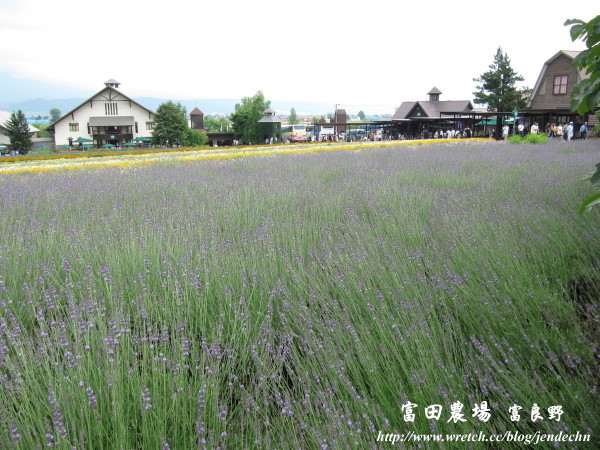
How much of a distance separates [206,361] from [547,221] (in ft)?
12.7

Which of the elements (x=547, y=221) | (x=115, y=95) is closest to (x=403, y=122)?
(x=115, y=95)

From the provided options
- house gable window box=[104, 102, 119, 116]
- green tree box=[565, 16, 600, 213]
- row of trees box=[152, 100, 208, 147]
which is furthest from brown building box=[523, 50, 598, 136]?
house gable window box=[104, 102, 119, 116]

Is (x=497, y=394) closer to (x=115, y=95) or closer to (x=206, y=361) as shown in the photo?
(x=206, y=361)

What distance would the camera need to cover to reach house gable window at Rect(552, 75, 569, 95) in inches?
1444

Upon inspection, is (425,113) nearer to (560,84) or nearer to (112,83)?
(560,84)

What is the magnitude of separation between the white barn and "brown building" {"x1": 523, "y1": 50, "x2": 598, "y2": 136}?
45879 millimetres

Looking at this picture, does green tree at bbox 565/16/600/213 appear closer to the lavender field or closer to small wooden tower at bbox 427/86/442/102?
the lavender field

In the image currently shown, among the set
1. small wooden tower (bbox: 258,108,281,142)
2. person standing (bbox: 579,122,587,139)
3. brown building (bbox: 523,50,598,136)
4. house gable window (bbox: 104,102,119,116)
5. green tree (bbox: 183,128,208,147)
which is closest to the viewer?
person standing (bbox: 579,122,587,139)

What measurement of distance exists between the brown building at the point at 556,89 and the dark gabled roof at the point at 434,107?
2340 centimetres

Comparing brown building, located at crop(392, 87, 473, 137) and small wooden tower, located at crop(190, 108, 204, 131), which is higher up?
small wooden tower, located at crop(190, 108, 204, 131)

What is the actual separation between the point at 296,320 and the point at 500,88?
58.7 m

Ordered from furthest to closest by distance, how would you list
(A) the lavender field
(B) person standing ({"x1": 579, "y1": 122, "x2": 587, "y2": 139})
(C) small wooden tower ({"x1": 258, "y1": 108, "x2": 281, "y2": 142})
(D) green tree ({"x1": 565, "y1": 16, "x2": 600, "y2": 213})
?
(C) small wooden tower ({"x1": 258, "y1": 108, "x2": 281, "y2": 142})
(B) person standing ({"x1": 579, "y1": 122, "x2": 587, "y2": 139})
(D) green tree ({"x1": 565, "y1": 16, "x2": 600, "y2": 213})
(A) the lavender field

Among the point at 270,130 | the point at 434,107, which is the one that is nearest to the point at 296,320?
the point at 270,130

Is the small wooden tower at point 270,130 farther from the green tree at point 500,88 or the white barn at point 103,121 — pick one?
the green tree at point 500,88
